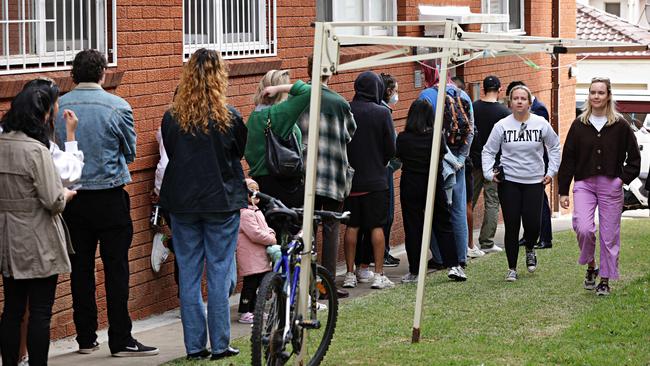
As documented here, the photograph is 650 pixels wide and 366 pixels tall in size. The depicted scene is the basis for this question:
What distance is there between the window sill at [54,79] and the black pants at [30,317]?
5.31 feet

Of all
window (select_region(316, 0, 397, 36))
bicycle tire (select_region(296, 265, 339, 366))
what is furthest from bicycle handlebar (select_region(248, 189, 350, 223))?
window (select_region(316, 0, 397, 36))

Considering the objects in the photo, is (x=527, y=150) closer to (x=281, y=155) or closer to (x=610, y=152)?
(x=610, y=152)

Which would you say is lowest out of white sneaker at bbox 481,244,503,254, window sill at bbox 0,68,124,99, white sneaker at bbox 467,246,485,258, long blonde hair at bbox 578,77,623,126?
white sneaker at bbox 481,244,503,254

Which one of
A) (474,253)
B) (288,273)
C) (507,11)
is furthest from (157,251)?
(507,11)

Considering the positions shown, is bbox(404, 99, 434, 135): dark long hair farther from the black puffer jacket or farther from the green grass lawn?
the black puffer jacket

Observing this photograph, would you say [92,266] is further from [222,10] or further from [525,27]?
[525,27]

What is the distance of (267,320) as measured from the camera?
702 centimetres

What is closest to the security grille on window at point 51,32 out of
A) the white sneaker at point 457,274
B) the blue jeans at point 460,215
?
the white sneaker at point 457,274

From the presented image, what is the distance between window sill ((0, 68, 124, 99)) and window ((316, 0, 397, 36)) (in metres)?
4.25

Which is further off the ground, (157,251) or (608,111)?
(608,111)

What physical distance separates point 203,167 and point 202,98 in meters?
0.42

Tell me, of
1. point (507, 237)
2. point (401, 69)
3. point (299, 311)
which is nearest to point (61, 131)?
point (299, 311)

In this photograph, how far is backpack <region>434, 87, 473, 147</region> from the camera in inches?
494

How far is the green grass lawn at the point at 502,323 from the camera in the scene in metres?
8.15
